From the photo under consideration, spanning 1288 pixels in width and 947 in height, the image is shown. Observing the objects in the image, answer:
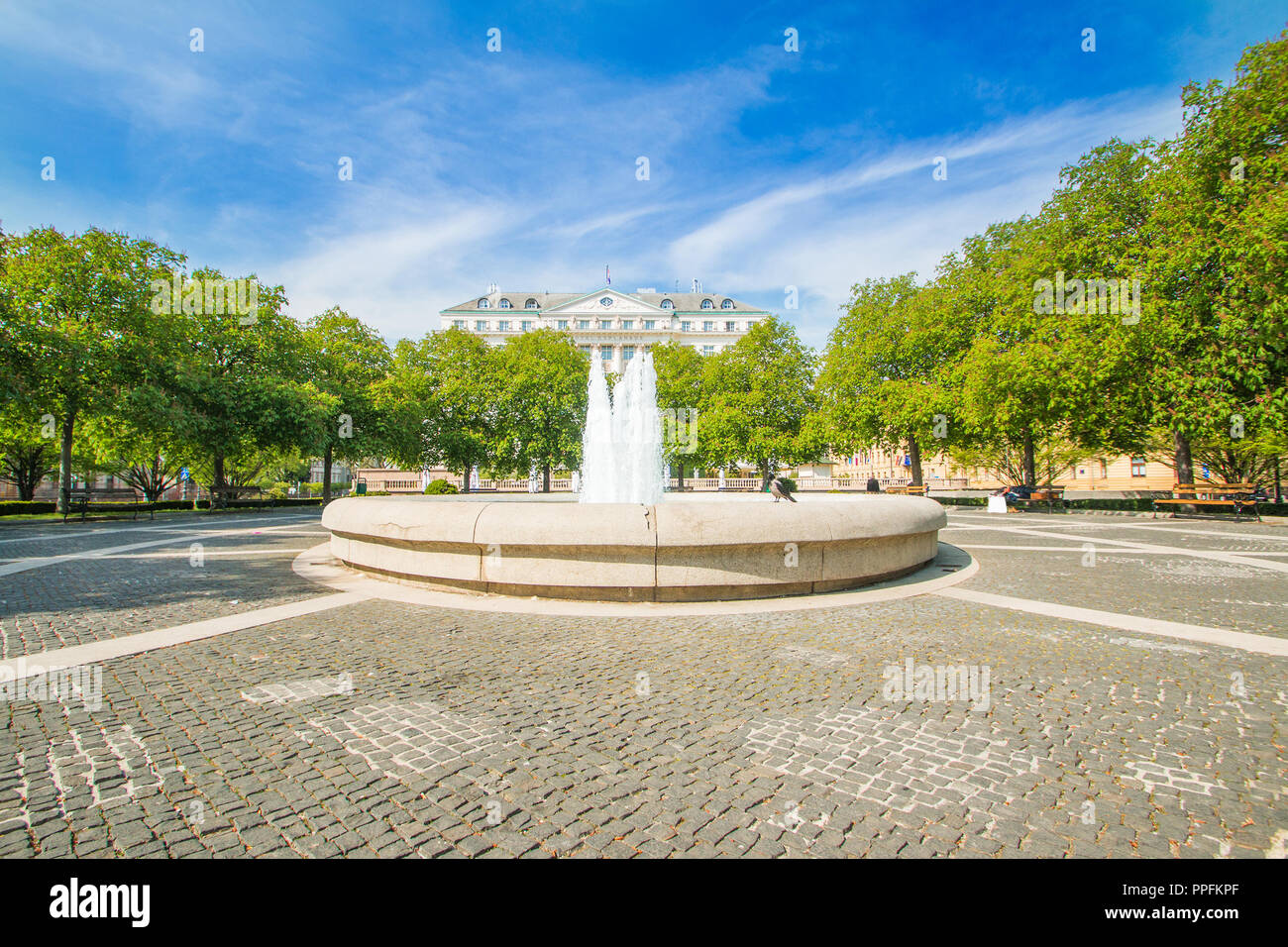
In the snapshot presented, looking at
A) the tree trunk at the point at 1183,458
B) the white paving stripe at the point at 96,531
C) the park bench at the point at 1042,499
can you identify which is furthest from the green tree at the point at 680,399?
the white paving stripe at the point at 96,531

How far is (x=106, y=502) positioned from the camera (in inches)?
909

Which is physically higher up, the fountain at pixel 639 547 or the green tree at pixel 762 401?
the green tree at pixel 762 401

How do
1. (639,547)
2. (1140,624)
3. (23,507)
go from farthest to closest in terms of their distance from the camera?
(23,507) < (639,547) < (1140,624)

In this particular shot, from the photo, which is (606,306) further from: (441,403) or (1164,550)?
(1164,550)

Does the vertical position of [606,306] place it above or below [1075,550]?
above

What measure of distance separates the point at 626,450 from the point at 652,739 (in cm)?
1743

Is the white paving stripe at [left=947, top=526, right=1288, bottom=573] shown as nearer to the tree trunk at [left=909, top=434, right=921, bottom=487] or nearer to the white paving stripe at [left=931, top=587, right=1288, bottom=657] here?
the white paving stripe at [left=931, top=587, right=1288, bottom=657]

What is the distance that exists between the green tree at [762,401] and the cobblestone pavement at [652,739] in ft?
99.6

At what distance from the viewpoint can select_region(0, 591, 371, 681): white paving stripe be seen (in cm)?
450

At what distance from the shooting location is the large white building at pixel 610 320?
90.2m

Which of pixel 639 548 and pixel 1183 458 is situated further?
pixel 1183 458

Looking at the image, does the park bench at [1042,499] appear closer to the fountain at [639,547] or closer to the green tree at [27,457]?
the fountain at [639,547]

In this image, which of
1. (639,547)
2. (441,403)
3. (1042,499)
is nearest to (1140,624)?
(639,547)
